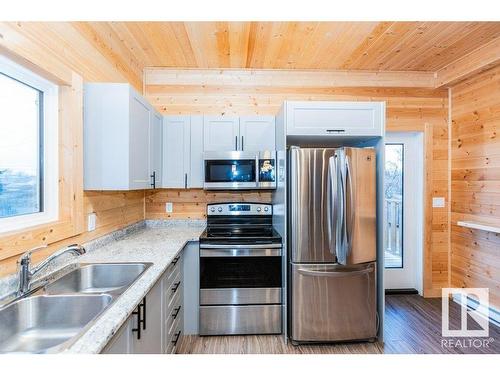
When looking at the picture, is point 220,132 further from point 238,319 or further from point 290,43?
point 238,319

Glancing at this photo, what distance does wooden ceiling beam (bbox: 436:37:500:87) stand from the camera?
2.63 metres

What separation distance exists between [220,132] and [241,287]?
1.58 meters

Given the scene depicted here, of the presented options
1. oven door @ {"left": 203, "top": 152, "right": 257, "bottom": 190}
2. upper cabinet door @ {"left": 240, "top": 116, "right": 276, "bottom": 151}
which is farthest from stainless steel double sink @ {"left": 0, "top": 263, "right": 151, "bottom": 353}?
upper cabinet door @ {"left": 240, "top": 116, "right": 276, "bottom": 151}

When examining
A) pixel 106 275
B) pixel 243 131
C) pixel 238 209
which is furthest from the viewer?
Result: pixel 238 209

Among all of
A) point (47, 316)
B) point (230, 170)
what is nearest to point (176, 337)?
point (47, 316)

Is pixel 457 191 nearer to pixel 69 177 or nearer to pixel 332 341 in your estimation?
pixel 332 341

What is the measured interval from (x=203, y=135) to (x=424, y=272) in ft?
9.98

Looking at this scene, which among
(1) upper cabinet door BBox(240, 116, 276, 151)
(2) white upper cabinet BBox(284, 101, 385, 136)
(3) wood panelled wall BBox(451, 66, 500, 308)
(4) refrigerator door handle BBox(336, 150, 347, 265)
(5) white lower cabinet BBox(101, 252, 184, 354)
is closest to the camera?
(5) white lower cabinet BBox(101, 252, 184, 354)

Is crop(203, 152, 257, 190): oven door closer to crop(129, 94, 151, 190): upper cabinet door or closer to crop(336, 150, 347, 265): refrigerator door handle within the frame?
crop(129, 94, 151, 190): upper cabinet door

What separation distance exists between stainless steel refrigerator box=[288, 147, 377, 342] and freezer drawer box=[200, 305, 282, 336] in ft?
0.66

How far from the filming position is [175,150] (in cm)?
304
